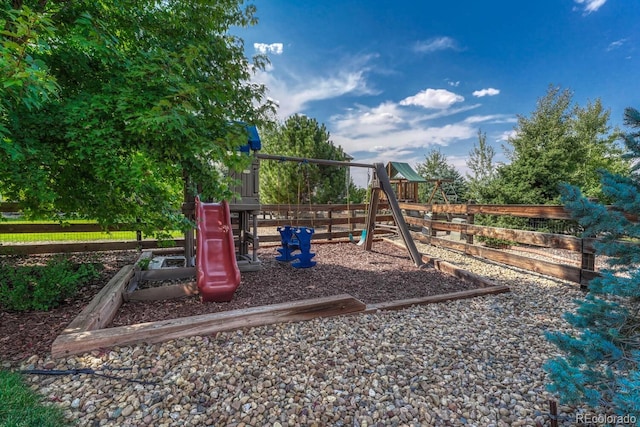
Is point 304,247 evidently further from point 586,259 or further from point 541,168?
point 541,168

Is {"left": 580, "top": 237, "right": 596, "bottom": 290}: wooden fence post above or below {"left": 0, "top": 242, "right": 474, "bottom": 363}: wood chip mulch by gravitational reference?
above

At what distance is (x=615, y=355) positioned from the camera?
1.21 meters

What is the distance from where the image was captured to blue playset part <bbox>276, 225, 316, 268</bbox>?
5.03 metres

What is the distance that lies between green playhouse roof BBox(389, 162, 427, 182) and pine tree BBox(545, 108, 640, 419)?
13.3 m

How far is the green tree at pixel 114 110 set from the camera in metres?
2.33

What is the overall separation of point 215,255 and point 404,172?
13000mm

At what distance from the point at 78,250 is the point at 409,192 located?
13617 mm

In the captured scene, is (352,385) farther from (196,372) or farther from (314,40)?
(314,40)

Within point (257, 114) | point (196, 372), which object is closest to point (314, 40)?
point (257, 114)

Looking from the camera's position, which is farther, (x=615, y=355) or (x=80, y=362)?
(x=80, y=362)

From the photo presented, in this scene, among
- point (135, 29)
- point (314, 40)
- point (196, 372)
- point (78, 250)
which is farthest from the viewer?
point (314, 40)

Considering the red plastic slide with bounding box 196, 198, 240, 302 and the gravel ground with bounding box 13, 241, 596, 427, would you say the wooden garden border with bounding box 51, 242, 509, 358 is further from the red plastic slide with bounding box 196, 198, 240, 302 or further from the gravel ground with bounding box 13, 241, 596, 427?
the red plastic slide with bounding box 196, 198, 240, 302

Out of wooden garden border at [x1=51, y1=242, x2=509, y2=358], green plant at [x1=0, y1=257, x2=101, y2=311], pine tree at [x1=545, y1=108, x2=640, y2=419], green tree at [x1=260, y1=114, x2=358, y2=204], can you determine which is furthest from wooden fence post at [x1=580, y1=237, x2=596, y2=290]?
green tree at [x1=260, y1=114, x2=358, y2=204]

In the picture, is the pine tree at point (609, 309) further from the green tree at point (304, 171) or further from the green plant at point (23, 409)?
the green tree at point (304, 171)
